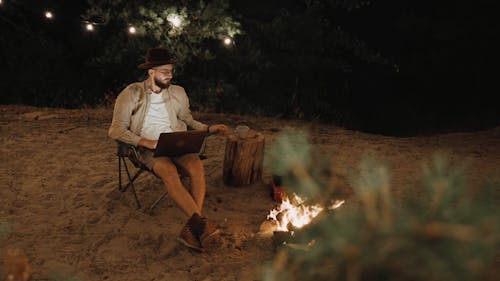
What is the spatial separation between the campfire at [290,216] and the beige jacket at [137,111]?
3.10 feet

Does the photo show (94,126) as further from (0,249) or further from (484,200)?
(484,200)

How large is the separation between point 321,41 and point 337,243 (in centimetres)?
890

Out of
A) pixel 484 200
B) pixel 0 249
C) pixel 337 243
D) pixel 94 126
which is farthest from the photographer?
pixel 94 126

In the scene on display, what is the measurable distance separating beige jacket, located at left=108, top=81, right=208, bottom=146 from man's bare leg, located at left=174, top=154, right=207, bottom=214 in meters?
0.35

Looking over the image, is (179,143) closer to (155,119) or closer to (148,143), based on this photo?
(148,143)

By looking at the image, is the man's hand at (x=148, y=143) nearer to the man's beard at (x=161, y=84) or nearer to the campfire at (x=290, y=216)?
the man's beard at (x=161, y=84)

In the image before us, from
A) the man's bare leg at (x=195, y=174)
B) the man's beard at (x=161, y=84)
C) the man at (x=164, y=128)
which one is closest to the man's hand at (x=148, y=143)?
the man at (x=164, y=128)

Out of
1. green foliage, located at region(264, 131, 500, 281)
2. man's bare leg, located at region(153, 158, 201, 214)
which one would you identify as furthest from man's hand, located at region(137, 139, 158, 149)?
green foliage, located at region(264, 131, 500, 281)

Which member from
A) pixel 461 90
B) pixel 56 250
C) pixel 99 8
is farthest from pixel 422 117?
pixel 56 250

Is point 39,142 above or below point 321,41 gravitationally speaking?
below

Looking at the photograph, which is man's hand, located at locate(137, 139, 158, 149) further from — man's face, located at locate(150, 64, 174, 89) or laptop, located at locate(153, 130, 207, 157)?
man's face, located at locate(150, 64, 174, 89)

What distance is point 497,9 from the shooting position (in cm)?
1095

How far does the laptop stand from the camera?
11.4 ft

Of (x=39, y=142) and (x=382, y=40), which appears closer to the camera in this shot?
(x=39, y=142)
